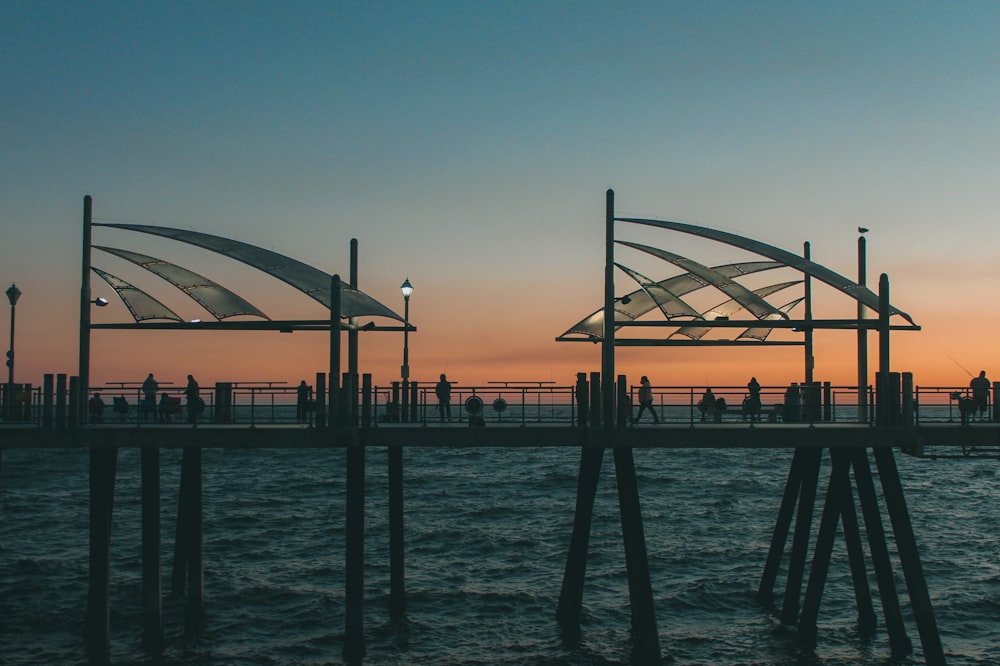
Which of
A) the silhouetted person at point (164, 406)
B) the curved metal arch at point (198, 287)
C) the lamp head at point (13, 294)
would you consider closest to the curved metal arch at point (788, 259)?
the curved metal arch at point (198, 287)

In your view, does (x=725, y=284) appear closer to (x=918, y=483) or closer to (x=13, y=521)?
(x=13, y=521)

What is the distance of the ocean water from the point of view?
2566cm

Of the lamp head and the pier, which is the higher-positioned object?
the lamp head

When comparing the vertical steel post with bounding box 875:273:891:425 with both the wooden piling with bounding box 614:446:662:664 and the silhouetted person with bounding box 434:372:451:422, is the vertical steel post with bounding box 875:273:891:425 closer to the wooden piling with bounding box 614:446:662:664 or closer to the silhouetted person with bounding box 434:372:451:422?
the wooden piling with bounding box 614:446:662:664

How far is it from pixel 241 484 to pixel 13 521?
2094cm

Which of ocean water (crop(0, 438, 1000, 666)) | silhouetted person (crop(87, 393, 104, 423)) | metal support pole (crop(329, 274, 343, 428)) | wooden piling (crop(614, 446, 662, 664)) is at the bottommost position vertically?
ocean water (crop(0, 438, 1000, 666))

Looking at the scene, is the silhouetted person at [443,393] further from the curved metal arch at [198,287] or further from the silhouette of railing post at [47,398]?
the silhouette of railing post at [47,398]

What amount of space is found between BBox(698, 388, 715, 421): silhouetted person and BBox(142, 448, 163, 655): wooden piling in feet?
44.8

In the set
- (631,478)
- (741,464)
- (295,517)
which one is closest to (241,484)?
(295,517)

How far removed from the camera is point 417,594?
103 feet

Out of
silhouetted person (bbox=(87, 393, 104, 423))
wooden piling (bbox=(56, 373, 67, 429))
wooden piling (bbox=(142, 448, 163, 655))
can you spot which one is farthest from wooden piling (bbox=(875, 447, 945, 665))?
silhouetted person (bbox=(87, 393, 104, 423))

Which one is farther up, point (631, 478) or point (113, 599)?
point (631, 478)

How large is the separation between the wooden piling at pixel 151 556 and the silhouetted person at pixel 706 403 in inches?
538

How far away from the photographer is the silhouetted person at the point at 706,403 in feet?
83.7
